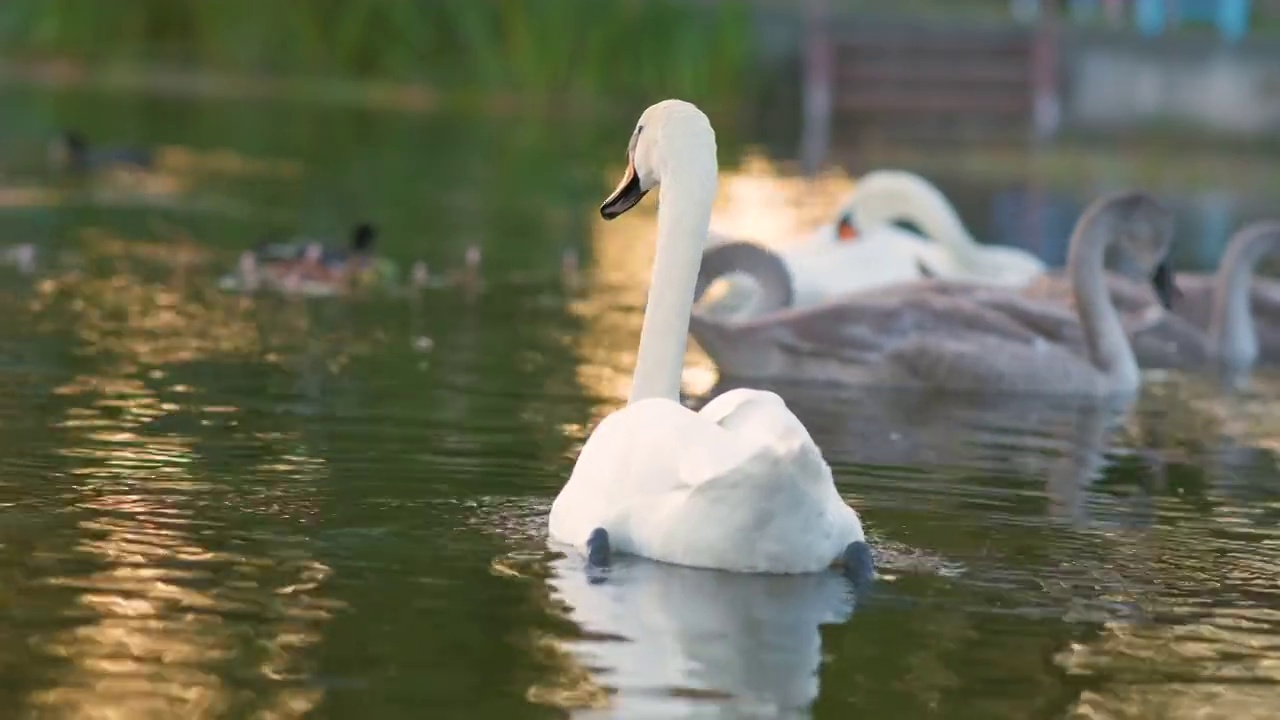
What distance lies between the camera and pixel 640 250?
22.0 m

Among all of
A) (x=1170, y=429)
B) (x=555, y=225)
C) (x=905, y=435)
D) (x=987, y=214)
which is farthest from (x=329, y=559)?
(x=987, y=214)

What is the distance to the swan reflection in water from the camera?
6969 mm

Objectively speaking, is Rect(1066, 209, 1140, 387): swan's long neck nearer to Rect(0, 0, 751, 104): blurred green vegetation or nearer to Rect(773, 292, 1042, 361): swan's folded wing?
Rect(773, 292, 1042, 361): swan's folded wing

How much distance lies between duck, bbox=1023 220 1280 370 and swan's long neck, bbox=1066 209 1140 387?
1085 millimetres

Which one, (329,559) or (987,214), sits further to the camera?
(987,214)

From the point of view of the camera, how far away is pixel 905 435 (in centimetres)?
1245

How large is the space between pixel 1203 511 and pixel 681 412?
2804 mm

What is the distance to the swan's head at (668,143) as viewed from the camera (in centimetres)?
957

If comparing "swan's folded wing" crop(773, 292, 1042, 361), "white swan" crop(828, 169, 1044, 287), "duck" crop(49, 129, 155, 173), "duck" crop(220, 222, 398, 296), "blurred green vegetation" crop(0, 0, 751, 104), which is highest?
"blurred green vegetation" crop(0, 0, 751, 104)

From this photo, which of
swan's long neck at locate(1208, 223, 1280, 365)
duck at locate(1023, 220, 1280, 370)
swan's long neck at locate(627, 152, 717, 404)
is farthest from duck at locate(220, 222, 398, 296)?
swan's long neck at locate(627, 152, 717, 404)

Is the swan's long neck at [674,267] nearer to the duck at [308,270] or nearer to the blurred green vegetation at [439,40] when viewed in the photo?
the duck at [308,270]

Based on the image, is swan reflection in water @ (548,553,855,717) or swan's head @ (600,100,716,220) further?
swan's head @ (600,100,716,220)

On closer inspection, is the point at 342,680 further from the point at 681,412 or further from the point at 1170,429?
the point at 1170,429

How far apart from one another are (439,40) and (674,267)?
1260 inches
